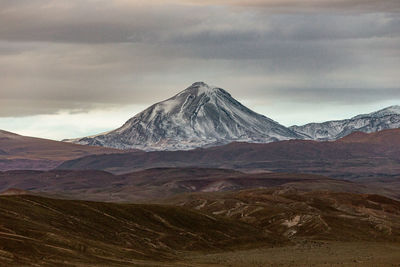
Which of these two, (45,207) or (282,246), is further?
(282,246)

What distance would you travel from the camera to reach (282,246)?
170 metres

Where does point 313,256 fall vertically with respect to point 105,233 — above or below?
below

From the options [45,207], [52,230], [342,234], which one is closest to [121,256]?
[52,230]

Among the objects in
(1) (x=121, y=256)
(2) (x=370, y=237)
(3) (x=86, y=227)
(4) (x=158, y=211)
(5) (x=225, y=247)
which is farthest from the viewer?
(2) (x=370, y=237)

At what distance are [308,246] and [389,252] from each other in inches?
847

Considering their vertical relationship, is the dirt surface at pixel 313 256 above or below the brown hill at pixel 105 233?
below

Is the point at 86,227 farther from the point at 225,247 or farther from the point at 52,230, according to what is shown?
the point at 225,247

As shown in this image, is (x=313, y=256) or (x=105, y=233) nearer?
(x=313, y=256)

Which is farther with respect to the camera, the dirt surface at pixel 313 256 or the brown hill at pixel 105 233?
the dirt surface at pixel 313 256

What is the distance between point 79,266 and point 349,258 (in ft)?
177

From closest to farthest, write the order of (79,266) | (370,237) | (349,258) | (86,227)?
(79,266), (349,258), (86,227), (370,237)

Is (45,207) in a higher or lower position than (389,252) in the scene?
higher

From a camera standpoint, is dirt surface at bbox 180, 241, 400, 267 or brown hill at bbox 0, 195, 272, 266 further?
dirt surface at bbox 180, 241, 400, 267

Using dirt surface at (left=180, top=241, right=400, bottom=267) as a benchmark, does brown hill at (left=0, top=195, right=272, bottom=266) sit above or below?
above
